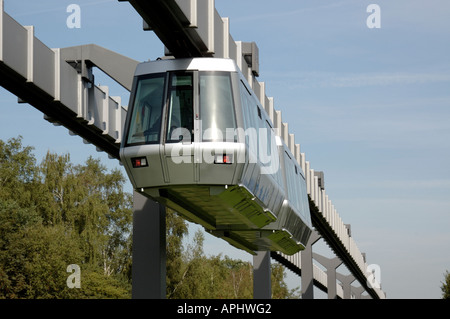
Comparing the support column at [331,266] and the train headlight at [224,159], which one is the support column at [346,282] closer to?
the support column at [331,266]

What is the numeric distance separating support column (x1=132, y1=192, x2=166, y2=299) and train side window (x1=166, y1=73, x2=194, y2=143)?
4978 mm

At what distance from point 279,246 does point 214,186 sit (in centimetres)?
1035

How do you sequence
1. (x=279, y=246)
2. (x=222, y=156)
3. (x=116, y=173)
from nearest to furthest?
(x=222, y=156) → (x=279, y=246) → (x=116, y=173)

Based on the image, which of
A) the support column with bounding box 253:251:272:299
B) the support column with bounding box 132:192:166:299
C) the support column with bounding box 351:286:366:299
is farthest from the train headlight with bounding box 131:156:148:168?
the support column with bounding box 351:286:366:299

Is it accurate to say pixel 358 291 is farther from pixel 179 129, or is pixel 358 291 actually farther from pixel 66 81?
pixel 179 129

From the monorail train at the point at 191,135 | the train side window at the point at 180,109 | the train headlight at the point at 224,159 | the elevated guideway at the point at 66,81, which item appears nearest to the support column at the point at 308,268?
the elevated guideway at the point at 66,81

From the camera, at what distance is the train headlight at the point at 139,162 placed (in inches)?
565

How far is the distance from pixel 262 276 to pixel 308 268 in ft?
48.4

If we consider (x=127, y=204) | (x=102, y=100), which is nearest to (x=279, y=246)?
(x=102, y=100)

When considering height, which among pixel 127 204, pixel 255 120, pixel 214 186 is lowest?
pixel 214 186

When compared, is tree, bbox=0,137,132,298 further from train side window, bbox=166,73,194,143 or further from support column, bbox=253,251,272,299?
train side window, bbox=166,73,194,143

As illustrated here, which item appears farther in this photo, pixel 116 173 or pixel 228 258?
pixel 228 258

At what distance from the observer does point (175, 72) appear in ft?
48.5

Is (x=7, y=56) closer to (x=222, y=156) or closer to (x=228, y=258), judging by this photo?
(x=222, y=156)
